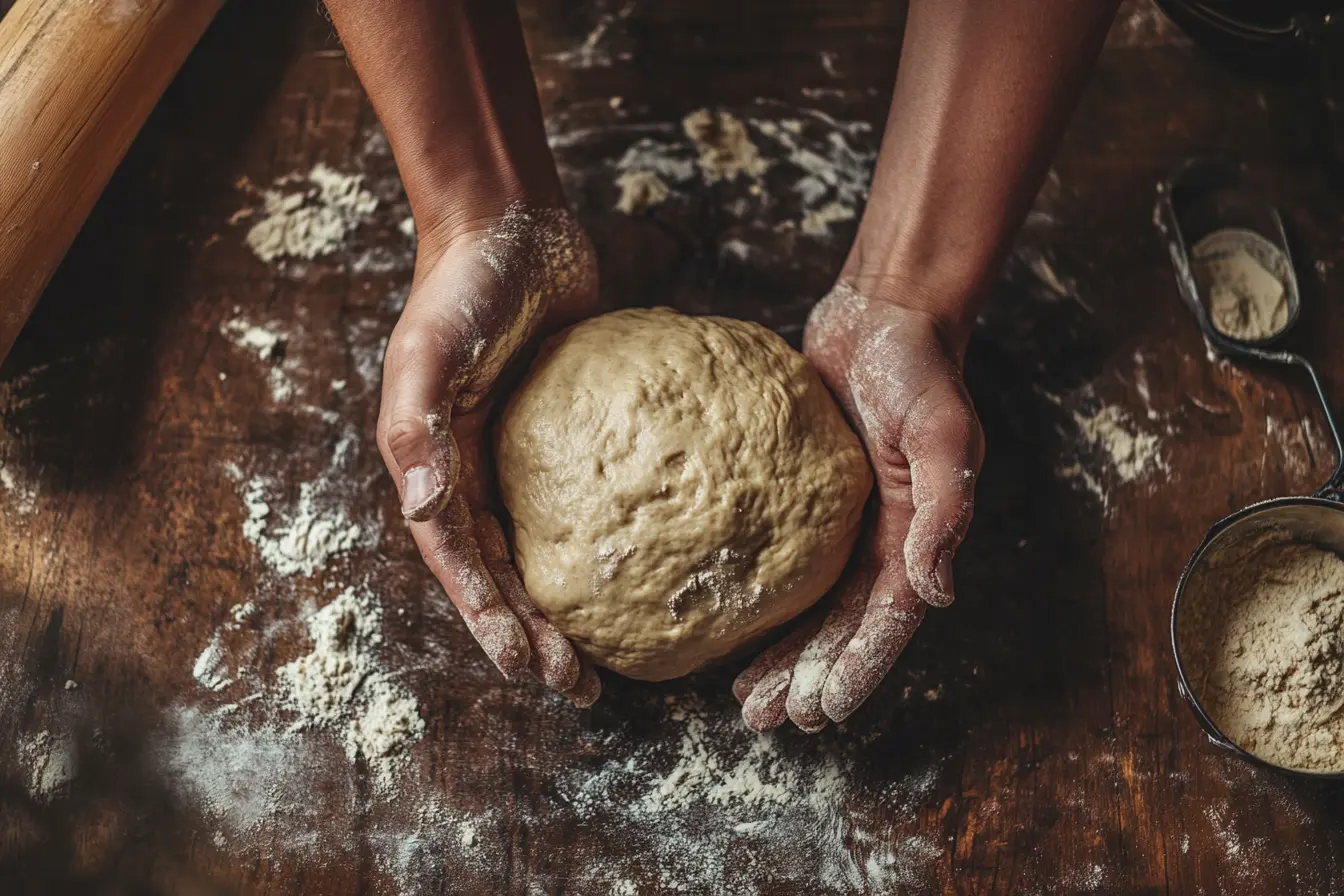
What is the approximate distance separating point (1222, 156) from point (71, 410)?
235cm

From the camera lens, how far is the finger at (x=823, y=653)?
4.82 ft

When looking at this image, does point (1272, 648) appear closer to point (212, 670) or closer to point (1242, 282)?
point (1242, 282)

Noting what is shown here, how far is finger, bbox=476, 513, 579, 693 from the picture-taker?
4.71 ft

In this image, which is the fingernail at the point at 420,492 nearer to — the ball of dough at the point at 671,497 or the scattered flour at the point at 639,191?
the ball of dough at the point at 671,497

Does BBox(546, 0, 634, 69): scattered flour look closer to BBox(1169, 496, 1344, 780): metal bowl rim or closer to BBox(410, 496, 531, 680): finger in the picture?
BBox(410, 496, 531, 680): finger

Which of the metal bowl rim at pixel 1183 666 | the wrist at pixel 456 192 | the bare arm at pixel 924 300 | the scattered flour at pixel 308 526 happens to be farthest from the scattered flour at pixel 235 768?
the metal bowl rim at pixel 1183 666

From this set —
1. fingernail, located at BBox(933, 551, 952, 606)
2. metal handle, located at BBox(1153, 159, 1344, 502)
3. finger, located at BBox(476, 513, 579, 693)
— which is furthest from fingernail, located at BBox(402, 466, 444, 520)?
metal handle, located at BBox(1153, 159, 1344, 502)

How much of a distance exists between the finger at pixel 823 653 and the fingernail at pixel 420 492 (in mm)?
644

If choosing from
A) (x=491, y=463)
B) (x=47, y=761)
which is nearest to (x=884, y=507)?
(x=491, y=463)

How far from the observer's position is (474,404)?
1504 millimetres

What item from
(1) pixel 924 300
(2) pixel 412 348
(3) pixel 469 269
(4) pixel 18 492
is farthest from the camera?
(4) pixel 18 492

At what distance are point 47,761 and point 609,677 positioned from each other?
96 centimetres

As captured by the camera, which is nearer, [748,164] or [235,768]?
[235,768]

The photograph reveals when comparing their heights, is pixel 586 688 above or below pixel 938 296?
below
